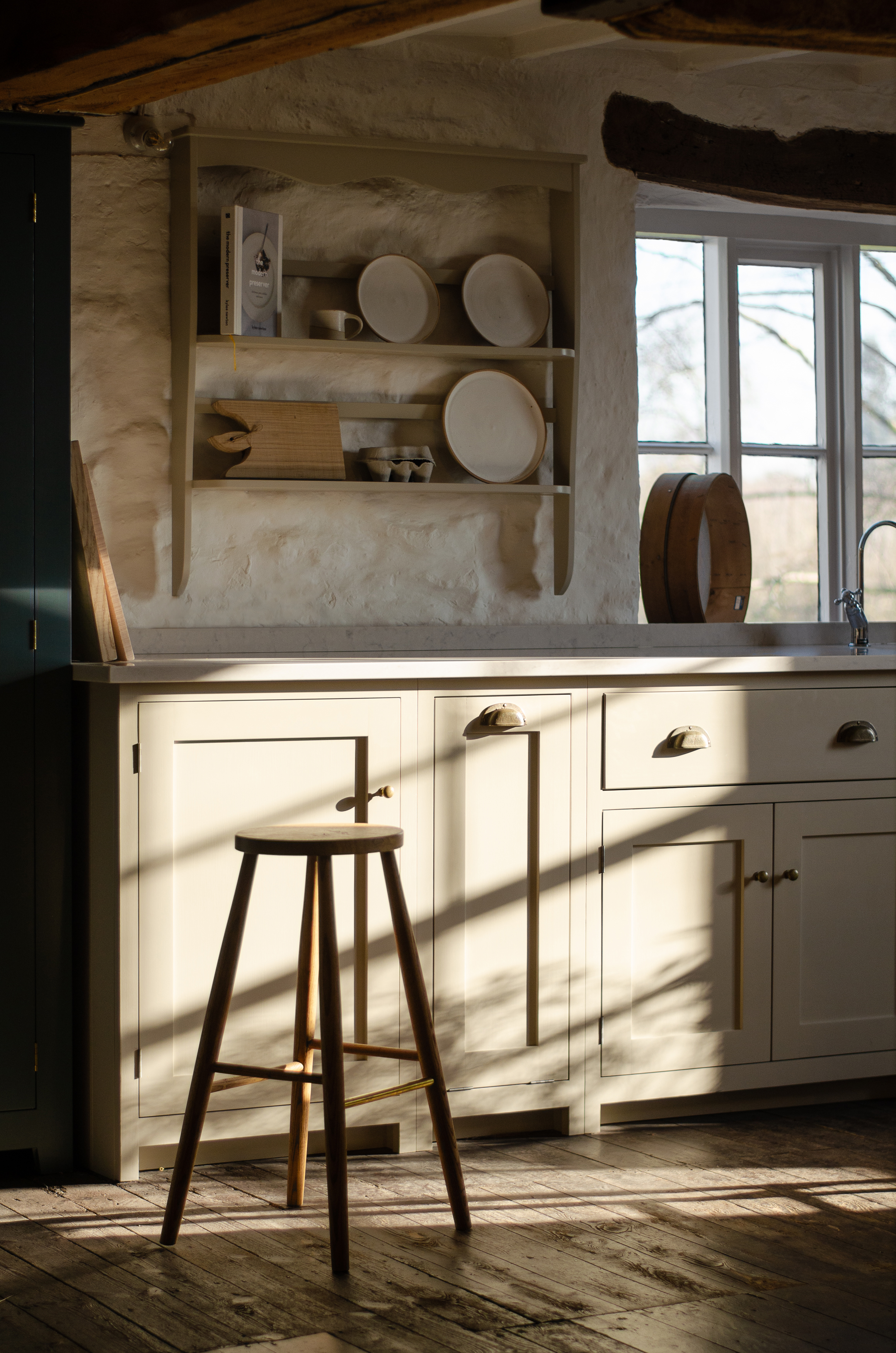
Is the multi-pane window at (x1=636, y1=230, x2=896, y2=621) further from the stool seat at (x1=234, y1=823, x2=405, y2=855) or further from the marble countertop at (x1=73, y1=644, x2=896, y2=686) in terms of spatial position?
the stool seat at (x1=234, y1=823, x2=405, y2=855)

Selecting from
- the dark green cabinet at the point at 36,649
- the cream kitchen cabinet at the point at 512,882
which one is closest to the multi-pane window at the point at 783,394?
the cream kitchen cabinet at the point at 512,882

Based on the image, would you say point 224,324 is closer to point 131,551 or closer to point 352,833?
point 131,551

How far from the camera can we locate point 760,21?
6.90 feet

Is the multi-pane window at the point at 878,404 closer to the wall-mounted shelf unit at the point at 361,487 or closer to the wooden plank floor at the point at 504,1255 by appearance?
the wall-mounted shelf unit at the point at 361,487

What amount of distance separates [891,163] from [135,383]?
2335 millimetres

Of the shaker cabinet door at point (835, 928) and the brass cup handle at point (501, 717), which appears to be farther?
the shaker cabinet door at point (835, 928)

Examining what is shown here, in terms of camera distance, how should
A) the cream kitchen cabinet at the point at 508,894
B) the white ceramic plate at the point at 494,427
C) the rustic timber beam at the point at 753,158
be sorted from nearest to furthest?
1. the cream kitchen cabinet at the point at 508,894
2. the white ceramic plate at the point at 494,427
3. the rustic timber beam at the point at 753,158

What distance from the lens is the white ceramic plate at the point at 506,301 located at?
12.4 ft

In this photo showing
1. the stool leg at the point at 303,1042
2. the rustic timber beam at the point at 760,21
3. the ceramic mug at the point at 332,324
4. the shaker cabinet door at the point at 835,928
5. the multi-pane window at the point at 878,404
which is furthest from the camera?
the multi-pane window at the point at 878,404

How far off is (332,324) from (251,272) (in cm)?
23

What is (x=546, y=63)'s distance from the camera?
3.88 m

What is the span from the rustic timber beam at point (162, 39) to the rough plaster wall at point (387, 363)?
0.73m

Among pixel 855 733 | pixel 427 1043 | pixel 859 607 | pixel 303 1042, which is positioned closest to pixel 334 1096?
pixel 427 1043

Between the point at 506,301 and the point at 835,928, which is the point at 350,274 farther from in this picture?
the point at 835,928
